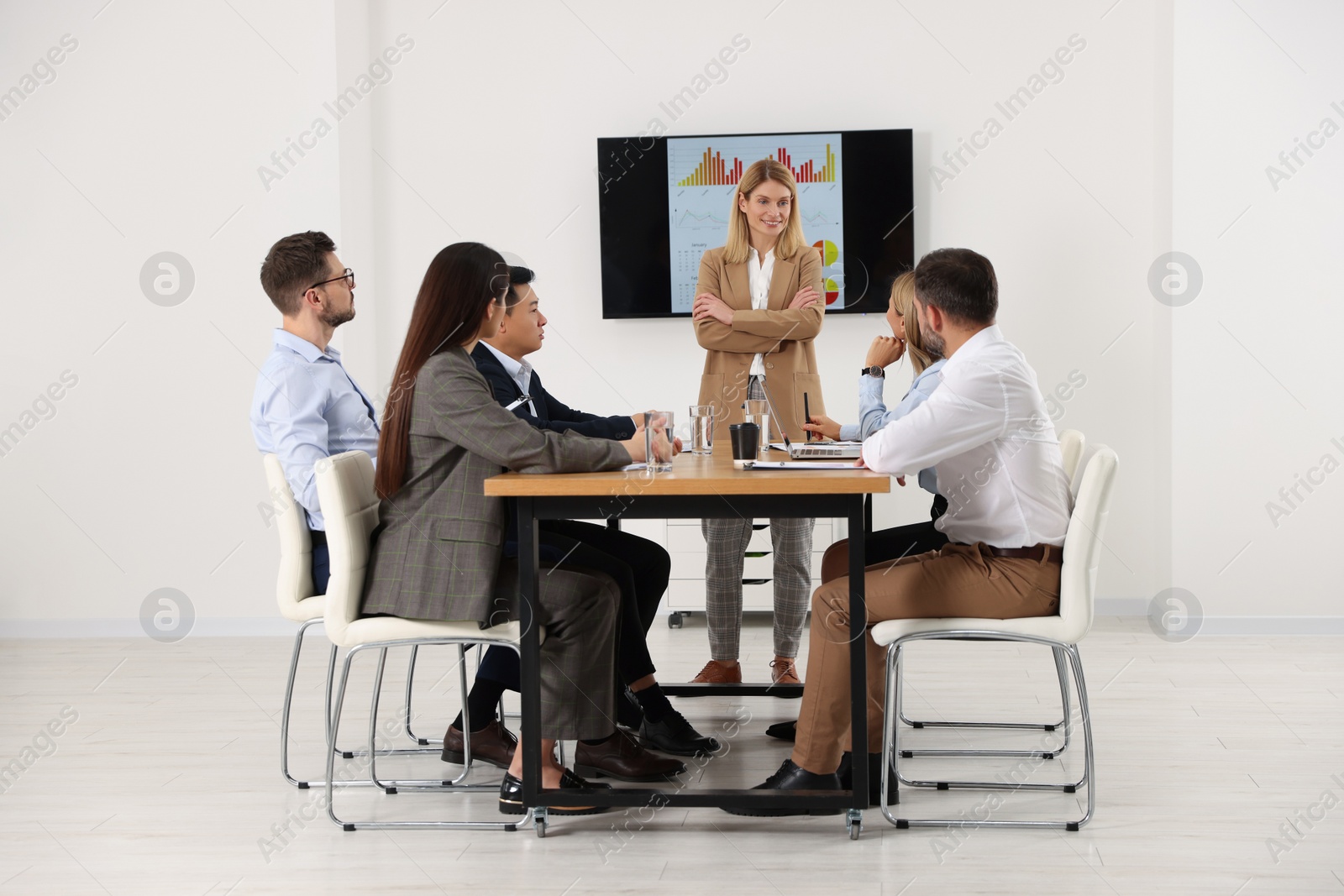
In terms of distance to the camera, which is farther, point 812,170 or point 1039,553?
point 812,170

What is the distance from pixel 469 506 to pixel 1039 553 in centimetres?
118

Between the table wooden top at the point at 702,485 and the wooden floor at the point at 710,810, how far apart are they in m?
0.72

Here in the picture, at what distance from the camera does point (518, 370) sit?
288cm

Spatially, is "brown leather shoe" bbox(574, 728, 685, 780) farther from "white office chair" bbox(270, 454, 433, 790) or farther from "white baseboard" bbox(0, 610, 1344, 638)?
"white baseboard" bbox(0, 610, 1344, 638)

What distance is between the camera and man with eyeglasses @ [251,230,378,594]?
271 centimetres

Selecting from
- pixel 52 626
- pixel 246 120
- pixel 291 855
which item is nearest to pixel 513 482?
pixel 291 855

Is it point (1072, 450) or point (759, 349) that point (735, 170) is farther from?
point (1072, 450)

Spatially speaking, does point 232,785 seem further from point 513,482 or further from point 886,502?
point 886,502

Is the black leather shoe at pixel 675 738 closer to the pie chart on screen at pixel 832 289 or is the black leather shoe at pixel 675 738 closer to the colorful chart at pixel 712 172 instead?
the pie chart on screen at pixel 832 289

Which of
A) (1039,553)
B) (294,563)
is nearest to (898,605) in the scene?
(1039,553)

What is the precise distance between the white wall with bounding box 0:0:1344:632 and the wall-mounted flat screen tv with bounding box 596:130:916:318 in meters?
0.10

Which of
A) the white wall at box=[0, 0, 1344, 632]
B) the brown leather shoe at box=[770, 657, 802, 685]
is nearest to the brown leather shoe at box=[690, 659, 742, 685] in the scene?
the brown leather shoe at box=[770, 657, 802, 685]

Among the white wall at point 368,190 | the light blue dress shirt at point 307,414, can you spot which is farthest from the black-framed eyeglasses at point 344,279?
the white wall at point 368,190

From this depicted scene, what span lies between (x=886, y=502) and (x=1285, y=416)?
1546 mm
